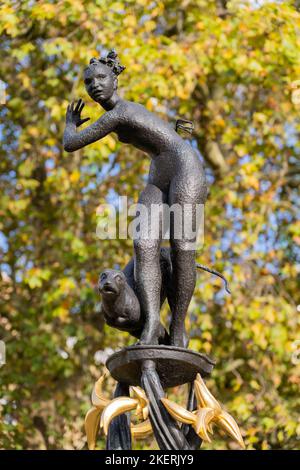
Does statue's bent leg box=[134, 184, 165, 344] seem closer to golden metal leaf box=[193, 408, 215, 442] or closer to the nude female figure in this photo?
the nude female figure

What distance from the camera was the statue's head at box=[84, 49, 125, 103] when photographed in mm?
4359

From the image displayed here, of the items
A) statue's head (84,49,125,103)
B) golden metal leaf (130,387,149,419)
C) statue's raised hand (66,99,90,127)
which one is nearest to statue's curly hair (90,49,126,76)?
statue's head (84,49,125,103)

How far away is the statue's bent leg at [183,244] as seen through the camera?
13.6ft

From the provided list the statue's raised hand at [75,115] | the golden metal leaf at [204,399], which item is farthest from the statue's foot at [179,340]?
the statue's raised hand at [75,115]

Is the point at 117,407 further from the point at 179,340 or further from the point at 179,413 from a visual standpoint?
the point at 179,340

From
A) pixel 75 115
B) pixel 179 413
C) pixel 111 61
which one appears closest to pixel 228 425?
pixel 179 413

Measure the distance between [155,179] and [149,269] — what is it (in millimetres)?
509

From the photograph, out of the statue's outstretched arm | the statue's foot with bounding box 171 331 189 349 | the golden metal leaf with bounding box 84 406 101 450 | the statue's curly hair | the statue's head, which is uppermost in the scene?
the statue's curly hair

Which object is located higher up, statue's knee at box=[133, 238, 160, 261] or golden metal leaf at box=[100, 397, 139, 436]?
statue's knee at box=[133, 238, 160, 261]

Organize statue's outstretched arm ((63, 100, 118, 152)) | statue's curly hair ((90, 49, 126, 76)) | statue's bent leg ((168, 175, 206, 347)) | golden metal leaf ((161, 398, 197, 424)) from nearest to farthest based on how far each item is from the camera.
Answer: golden metal leaf ((161, 398, 197, 424)), statue's bent leg ((168, 175, 206, 347)), statue's outstretched arm ((63, 100, 118, 152)), statue's curly hair ((90, 49, 126, 76))

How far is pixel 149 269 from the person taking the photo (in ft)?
13.5

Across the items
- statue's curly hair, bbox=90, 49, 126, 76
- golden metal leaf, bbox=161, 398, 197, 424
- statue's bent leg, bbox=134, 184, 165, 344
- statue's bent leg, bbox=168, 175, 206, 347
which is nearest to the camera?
golden metal leaf, bbox=161, 398, 197, 424

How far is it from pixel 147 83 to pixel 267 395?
386 centimetres

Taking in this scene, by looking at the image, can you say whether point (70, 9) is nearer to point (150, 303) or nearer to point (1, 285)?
point (1, 285)
